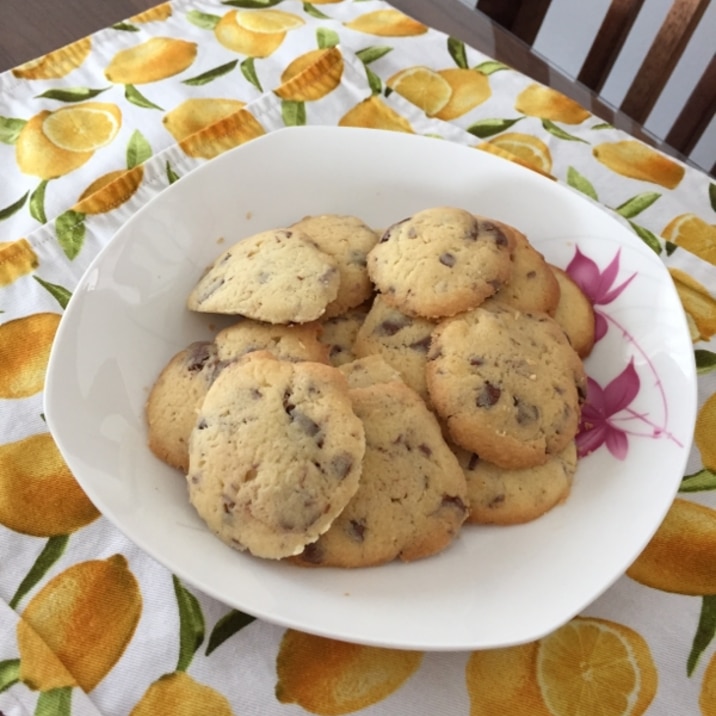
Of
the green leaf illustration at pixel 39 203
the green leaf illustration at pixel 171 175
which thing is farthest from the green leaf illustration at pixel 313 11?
the green leaf illustration at pixel 39 203

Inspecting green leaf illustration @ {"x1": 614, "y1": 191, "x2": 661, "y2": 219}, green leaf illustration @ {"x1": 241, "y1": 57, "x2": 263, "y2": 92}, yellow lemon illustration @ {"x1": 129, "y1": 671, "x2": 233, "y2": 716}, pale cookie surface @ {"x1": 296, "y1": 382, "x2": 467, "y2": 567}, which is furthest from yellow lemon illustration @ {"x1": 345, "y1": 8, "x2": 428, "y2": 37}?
yellow lemon illustration @ {"x1": 129, "y1": 671, "x2": 233, "y2": 716}

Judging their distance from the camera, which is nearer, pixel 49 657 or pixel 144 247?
pixel 49 657

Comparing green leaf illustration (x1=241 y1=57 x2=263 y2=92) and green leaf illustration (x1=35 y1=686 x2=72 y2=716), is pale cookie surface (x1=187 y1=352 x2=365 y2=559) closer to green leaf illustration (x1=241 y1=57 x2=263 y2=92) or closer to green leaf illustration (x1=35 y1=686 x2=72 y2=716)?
green leaf illustration (x1=35 y1=686 x2=72 y2=716)

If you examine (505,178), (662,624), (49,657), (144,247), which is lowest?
(49,657)

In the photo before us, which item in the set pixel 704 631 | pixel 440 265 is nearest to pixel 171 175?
pixel 440 265

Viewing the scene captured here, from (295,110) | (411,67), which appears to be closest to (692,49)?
(411,67)

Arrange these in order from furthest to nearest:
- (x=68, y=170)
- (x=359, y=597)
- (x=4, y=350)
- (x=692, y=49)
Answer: (x=692, y=49) → (x=68, y=170) → (x=4, y=350) → (x=359, y=597)

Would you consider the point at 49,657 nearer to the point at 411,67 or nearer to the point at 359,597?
the point at 359,597
